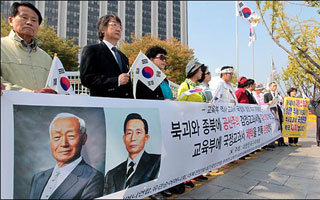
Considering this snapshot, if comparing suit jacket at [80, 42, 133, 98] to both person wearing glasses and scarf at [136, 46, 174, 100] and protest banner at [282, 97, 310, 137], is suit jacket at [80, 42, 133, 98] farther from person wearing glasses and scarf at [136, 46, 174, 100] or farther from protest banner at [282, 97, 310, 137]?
protest banner at [282, 97, 310, 137]

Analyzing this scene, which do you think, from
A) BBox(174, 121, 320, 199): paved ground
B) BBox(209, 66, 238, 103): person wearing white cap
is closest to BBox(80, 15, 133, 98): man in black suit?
BBox(174, 121, 320, 199): paved ground

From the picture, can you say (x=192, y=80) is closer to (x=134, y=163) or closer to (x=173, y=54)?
(x=134, y=163)

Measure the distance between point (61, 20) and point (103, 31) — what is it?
6159cm

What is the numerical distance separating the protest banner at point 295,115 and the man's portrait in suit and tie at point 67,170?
5.90 metres

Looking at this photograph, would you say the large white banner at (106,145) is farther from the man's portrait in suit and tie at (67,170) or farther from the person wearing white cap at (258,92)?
the person wearing white cap at (258,92)

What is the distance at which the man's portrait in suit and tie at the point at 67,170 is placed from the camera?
1.35 meters

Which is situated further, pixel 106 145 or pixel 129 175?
pixel 129 175

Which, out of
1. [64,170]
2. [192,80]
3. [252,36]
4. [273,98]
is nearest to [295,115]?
[273,98]

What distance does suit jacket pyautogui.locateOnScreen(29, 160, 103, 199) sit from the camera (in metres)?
1.32

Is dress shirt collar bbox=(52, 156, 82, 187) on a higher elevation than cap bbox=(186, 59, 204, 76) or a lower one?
lower

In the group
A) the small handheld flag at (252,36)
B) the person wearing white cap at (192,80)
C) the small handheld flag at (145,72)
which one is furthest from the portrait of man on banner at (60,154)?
the small handheld flag at (252,36)

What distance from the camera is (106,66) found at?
7.14 ft

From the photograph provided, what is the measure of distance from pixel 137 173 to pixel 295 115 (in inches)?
224

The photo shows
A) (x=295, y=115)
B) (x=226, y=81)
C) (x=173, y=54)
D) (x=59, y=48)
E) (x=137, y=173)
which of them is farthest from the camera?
(x=173, y=54)
